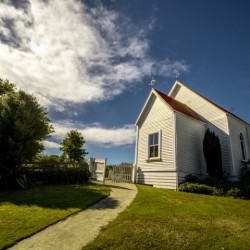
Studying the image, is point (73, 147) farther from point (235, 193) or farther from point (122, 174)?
point (235, 193)

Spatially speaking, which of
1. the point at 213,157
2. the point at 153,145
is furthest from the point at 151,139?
the point at 213,157

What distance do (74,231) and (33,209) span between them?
2620mm

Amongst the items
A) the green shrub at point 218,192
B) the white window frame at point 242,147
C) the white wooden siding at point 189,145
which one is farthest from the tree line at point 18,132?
the white window frame at point 242,147

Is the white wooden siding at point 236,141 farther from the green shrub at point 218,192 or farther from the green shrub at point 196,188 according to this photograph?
the green shrub at point 196,188

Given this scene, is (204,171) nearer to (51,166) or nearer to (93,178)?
(93,178)

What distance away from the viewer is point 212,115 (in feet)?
61.5

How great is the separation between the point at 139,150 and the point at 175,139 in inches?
163

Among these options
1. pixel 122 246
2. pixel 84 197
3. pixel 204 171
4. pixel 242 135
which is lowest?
pixel 122 246

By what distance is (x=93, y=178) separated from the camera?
1653 centimetres

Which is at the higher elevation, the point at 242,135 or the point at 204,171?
the point at 242,135

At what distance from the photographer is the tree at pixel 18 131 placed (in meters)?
11.5

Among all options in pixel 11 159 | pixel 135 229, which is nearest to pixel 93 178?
pixel 11 159

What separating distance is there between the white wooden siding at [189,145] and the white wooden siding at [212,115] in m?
1.36

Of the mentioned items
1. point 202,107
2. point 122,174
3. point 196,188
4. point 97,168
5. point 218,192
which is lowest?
point 218,192
